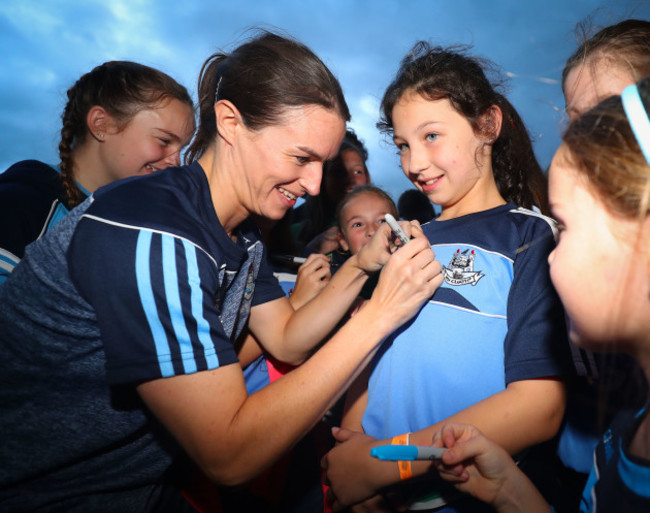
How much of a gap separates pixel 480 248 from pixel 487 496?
2.07ft

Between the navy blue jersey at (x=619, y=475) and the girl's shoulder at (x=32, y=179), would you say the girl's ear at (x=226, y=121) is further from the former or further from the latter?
the navy blue jersey at (x=619, y=475)

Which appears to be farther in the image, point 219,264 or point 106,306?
point 219,264

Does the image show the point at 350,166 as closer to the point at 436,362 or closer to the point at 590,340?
the point at 436,362

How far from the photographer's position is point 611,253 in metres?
0.68

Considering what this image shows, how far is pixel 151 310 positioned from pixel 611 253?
0.92 metres

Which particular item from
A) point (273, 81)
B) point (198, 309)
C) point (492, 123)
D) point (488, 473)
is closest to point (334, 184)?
point (492, 123)

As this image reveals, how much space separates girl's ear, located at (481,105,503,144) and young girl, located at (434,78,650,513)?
655 mm

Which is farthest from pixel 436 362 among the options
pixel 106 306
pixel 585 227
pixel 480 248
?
pixel 106 306

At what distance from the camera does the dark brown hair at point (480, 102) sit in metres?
1.34

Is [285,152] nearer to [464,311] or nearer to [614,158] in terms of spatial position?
[464,311]

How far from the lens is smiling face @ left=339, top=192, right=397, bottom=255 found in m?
2.48

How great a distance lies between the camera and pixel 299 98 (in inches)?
47.6

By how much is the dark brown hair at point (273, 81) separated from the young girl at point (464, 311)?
335mm

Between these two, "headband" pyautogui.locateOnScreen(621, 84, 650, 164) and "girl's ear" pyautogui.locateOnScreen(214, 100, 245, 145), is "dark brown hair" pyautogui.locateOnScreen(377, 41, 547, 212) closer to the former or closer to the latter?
"girl's ear" pyautogui.locateOnScreen(214, 100, 245, 145)
